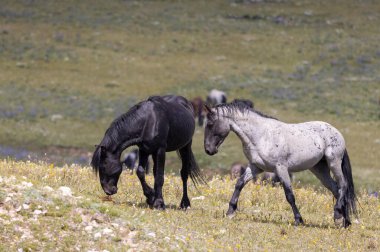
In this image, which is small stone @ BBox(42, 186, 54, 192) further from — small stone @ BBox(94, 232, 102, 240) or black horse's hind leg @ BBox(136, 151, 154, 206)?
black horse's hind leg @ BBox(136, 151, 154, 206)

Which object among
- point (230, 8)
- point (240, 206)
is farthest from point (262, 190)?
point (230, 8)

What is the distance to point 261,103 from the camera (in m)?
50.8

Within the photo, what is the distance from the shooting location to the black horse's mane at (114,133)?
1282cm

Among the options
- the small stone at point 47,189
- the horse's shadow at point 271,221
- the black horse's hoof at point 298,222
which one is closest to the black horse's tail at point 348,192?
the horse's shadow at point 271,221

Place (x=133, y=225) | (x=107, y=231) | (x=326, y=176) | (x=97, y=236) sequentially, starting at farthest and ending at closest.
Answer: (x=326, y=176) < (x=133, y=225) < (x=107, y=231) < (x=97, y=236)

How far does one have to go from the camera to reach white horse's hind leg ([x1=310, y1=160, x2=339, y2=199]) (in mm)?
14336

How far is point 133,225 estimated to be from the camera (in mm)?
11062

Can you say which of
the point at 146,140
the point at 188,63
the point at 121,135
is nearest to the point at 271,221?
the point at 146,140

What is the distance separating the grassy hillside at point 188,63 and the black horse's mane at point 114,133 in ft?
58.6

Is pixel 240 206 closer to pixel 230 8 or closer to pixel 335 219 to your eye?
pixel 335 219

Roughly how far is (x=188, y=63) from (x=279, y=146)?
52.0m

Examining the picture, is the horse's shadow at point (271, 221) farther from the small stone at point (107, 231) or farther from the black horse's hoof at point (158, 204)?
the small stone at point (107, 231)

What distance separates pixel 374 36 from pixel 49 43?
3638 cm

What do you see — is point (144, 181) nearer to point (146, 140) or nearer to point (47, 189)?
point (146, 140)
